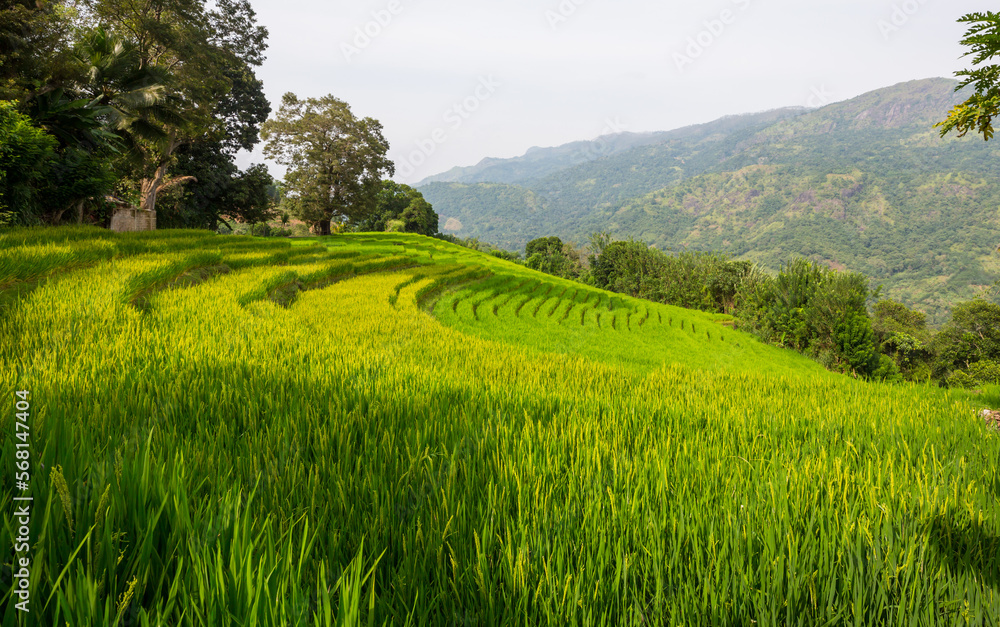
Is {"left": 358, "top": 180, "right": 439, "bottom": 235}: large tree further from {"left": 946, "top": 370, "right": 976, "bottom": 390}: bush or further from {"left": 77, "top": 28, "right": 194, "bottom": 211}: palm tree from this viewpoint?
{"left": 946, "top": 370, "right": 976, "bottom": 390}: bush

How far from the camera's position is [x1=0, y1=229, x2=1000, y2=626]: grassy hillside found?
81cm

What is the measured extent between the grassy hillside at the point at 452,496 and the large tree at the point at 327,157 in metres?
34.2

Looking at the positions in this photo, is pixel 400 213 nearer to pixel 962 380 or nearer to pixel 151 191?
pixel 151 191

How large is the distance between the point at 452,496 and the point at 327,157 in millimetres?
38383

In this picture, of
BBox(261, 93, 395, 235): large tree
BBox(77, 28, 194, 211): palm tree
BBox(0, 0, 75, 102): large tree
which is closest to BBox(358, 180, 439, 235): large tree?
BBox(261, 93, 395, 235): large tree

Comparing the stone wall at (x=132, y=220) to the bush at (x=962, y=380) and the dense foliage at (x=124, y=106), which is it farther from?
the bush at (x=962, y=380)

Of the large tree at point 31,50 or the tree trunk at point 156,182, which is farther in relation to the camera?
the tree trunk at point 156,182

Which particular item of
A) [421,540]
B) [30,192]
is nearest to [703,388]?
[421,540]

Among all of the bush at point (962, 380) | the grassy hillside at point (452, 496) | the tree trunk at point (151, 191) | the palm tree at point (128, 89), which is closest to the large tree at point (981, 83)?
the grassy hillside at point (452, 496)

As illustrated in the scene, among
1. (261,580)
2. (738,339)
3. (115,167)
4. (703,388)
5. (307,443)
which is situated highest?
(115,167)

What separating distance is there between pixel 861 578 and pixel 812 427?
1.70 meters

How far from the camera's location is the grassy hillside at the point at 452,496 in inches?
31.9

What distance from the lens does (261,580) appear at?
672mm

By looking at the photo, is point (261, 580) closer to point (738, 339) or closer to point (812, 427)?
point (812, 427)
